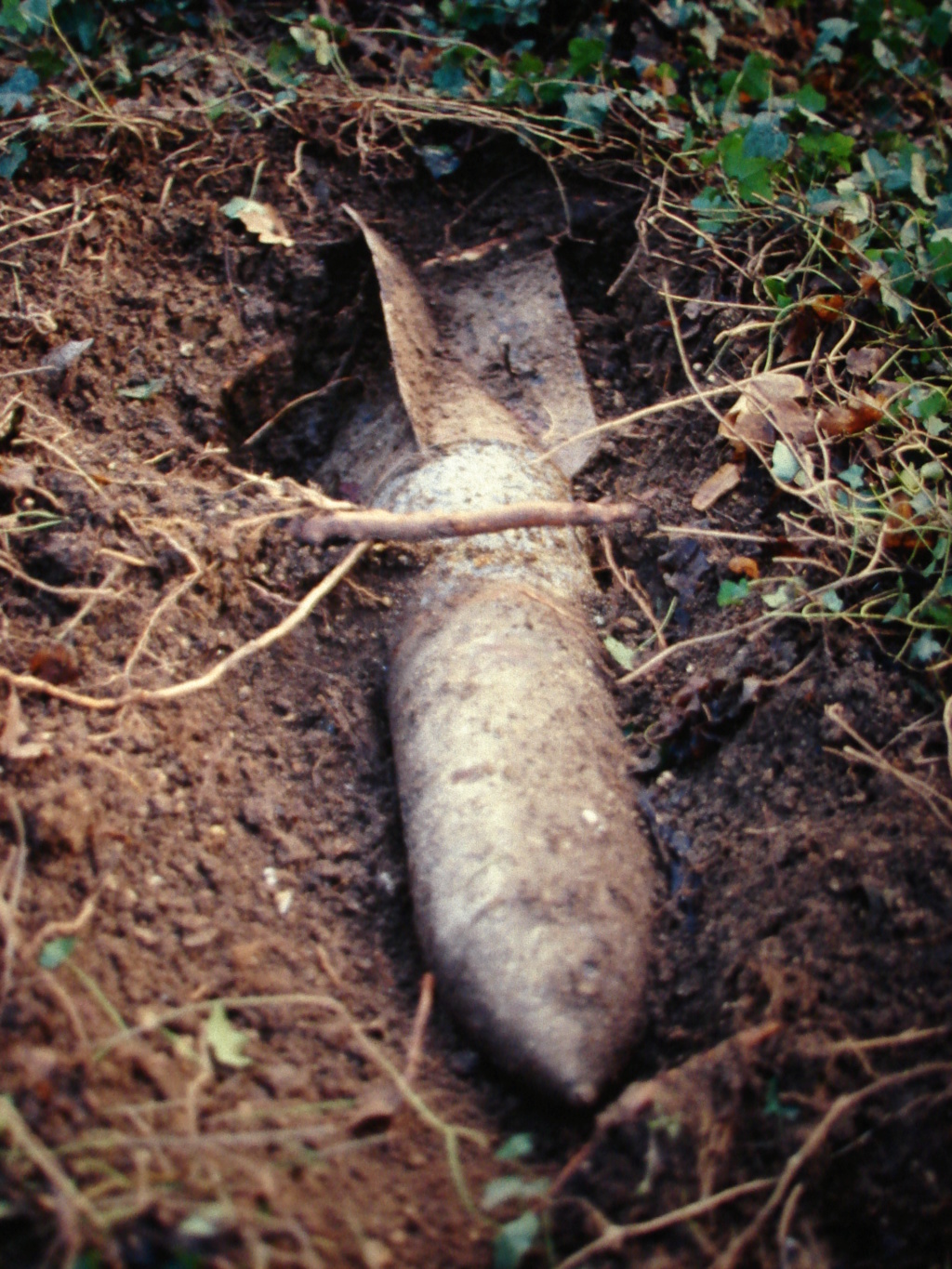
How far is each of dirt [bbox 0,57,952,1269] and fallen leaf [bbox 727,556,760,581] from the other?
36 mm

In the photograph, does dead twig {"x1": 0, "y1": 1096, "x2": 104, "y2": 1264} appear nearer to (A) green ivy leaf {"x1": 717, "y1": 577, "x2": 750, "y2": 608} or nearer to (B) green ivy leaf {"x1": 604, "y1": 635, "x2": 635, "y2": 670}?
(B) green ivy leaf {"x1": 604, "y1": 635, "x2": 635, "y2": 670}

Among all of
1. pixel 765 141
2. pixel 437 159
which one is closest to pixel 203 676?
pixel 437 159

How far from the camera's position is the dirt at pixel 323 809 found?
1.14 metres

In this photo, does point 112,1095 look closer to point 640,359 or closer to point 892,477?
point 892,477

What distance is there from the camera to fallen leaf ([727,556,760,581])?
180 cm

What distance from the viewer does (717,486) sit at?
Answer: 1.94m

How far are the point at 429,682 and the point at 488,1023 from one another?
0.63 meters

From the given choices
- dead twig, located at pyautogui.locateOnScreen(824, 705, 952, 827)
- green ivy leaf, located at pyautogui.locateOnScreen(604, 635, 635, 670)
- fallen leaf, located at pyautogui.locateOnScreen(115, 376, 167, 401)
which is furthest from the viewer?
fallen leaf, located at pyautogui.locateOnScreen(115, 376, 167, 401)

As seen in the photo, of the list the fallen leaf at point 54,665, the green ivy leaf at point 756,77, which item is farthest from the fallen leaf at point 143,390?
the green ivy leaf at point 756,77

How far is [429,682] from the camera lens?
1702 mm

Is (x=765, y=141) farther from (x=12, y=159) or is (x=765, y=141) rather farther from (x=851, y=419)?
(x=12, y=159)

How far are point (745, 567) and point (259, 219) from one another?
1.56m

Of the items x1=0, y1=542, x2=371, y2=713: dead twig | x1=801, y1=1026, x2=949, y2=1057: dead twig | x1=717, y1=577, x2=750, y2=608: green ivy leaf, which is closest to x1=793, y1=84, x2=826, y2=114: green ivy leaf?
x1=717, y1=577, x2=750, y2=608: green ivy leaf

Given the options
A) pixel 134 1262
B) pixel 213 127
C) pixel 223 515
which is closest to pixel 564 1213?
pixel 134 1262
